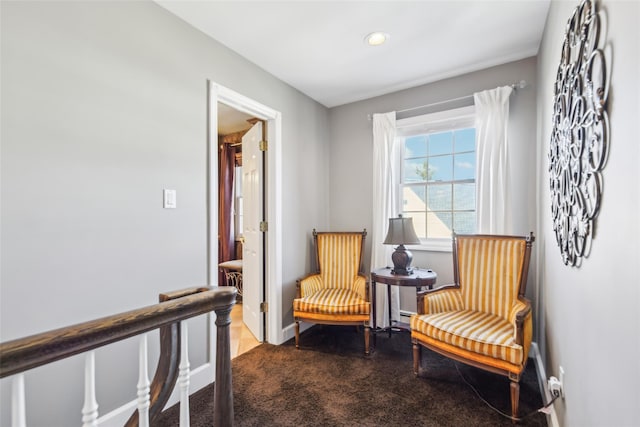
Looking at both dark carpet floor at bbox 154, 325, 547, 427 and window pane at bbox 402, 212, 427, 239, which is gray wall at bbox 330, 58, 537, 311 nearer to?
window pane at bbox 402, 212, 427, 239

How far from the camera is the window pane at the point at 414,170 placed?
10.4ft

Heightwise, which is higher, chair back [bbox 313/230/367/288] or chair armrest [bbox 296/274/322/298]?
chair back [bbox 313/230/367/288]

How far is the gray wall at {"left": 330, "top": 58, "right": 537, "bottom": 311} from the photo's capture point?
2572mm

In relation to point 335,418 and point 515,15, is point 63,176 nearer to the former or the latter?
point 335,418

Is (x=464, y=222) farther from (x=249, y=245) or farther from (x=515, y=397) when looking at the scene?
(x=249, y=245)

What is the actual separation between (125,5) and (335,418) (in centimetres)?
272

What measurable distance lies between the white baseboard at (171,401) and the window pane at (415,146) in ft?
8.90

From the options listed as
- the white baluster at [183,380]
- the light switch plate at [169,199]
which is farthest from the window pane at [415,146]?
the white baluster at [183,380]

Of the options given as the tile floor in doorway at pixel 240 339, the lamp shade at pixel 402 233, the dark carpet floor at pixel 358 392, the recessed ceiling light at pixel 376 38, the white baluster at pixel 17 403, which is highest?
the recessed ceiling light at pixel 376 38

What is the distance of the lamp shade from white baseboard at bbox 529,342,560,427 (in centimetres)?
124

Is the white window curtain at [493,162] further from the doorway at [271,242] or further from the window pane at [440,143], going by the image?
the doorway at [271,242]

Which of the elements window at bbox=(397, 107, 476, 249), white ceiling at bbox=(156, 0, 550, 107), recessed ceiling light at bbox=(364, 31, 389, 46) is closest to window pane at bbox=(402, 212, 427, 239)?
window at bbox=(397, 107, 476, 249)

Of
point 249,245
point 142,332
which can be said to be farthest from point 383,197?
point 142,332

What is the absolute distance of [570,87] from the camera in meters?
1.25
